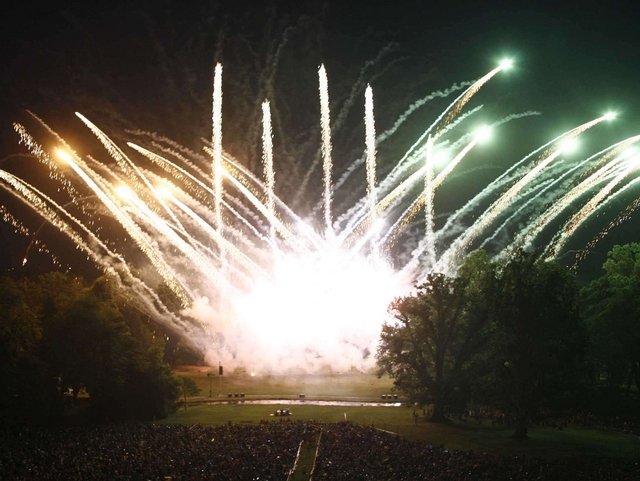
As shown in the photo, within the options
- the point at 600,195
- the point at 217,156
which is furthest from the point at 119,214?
the point at 600,195

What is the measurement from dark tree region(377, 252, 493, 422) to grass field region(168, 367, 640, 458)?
98.5 inches

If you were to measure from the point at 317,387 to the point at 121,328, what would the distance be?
20.2 m

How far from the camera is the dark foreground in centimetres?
3225

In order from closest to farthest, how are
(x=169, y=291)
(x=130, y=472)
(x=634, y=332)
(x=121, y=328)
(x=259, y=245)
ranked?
(x=130, y=472) < (x=634, y=332) < (x=121, y=328) < (x=259, y=245) < (x=169, y=291)

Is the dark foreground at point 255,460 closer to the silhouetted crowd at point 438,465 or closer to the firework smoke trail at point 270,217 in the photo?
the silhouetted crowd at point 438,465

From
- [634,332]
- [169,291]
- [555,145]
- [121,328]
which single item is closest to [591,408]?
[634,332]

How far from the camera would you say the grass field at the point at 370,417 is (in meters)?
39.5

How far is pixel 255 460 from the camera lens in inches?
1355

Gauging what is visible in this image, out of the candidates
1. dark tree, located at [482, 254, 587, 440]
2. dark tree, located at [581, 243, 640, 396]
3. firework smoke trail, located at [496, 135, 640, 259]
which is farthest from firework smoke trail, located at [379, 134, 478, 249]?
dark tree, located at [581, 243, 640, 396]

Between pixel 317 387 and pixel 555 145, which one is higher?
pixel 555 145

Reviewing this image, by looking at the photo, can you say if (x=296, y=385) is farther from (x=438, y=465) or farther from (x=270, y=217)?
(x=438, y=465)

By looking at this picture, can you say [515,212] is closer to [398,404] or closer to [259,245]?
[398,404]

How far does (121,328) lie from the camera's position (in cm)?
5675

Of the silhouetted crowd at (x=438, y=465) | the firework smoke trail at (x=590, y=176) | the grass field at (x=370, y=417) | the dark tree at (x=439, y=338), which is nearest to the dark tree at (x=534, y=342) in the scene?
the grass field at (x=370, y=417)
